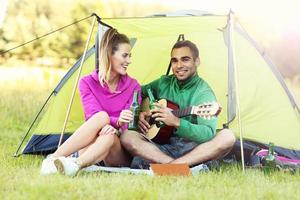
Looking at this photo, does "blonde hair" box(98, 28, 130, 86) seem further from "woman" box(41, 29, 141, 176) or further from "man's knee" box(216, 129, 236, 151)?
"man's knee" box(216, 129, 236, 151)

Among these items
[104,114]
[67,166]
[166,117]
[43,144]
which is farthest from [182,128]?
[43,144]

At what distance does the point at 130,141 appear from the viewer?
3.94 metres

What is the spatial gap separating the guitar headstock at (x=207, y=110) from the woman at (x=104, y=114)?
405mm

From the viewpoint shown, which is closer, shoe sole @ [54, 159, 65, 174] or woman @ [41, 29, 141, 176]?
shoe sole @ [54, 159, 65, 174]

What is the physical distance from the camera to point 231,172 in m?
3.93

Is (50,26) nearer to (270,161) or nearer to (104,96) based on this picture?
(104,96)

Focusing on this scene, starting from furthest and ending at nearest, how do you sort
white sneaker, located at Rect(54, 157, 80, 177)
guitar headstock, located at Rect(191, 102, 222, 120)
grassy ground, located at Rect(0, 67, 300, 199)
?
guitar headstock, located at Rect(191, 102, 222, 120)
white sneaker, located at Rect(54, 157, 80, 177)
grassy ground, located at Rect(0, 67, 300, 199)

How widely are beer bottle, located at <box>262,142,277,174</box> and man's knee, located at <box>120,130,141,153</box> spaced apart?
2.66 feet

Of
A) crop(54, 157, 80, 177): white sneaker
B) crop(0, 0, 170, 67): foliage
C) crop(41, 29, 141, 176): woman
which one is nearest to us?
crop(54, 157, 80, 177): white sneaker

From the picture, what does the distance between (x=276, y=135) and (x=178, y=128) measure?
78cm

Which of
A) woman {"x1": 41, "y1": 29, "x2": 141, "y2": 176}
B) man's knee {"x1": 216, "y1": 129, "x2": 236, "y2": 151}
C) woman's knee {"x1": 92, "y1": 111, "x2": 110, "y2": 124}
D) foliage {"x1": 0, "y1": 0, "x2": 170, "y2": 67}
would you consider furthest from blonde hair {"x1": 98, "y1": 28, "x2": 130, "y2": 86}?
foliage {"x1": 0, "y1": 0, "x2": 170, "y2": 67}

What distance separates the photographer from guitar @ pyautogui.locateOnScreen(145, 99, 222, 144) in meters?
3.90

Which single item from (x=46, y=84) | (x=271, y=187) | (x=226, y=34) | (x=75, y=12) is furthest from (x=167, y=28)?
(x=75, y=12)

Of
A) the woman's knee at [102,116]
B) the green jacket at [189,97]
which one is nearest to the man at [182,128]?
the green jacket at [189,97]
